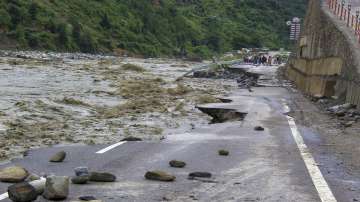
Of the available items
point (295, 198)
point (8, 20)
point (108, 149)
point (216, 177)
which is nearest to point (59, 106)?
point (108, 149)

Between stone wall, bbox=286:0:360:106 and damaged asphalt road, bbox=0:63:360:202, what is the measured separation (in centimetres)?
617

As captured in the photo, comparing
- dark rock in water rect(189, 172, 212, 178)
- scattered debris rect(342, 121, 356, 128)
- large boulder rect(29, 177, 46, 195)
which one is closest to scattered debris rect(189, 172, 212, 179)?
dark rock in water rect(189, 172, 212, 178)

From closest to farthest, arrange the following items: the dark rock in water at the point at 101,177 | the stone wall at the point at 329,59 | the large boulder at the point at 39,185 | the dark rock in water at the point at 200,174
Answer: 1. the large boulder at the point at 39,185
2. the dark rock in water at the point at 101,177
3. the dark rock in water at the point at 200,174
4. the stone wall at the point at 329,59

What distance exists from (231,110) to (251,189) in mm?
11310

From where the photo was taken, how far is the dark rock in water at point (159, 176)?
794 cm

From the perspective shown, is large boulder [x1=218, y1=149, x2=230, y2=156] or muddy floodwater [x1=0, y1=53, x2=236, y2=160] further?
muddy floodwater [x1=0, y1=53, x2=236, y2=160]

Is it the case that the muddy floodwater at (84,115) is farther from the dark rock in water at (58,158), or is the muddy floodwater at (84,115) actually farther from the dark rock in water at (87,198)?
the dark rock in water at (87,198)

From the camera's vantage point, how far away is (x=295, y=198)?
709 centimetres

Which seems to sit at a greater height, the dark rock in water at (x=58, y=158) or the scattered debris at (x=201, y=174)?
the scattered debris at (x=201, y=174)

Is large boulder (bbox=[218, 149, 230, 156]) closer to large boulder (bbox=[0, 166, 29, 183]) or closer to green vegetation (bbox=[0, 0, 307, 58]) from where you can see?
large boulder (bbox=[0, 166, 29, 183])

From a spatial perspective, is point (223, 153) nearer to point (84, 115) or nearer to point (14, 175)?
point (14, 175)

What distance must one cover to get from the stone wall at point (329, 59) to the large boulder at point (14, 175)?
41.5ft

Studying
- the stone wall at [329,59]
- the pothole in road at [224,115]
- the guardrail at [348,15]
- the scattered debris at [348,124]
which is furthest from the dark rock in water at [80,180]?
the guardrail at [348,15]

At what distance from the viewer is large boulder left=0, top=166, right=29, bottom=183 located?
7.54 meters
